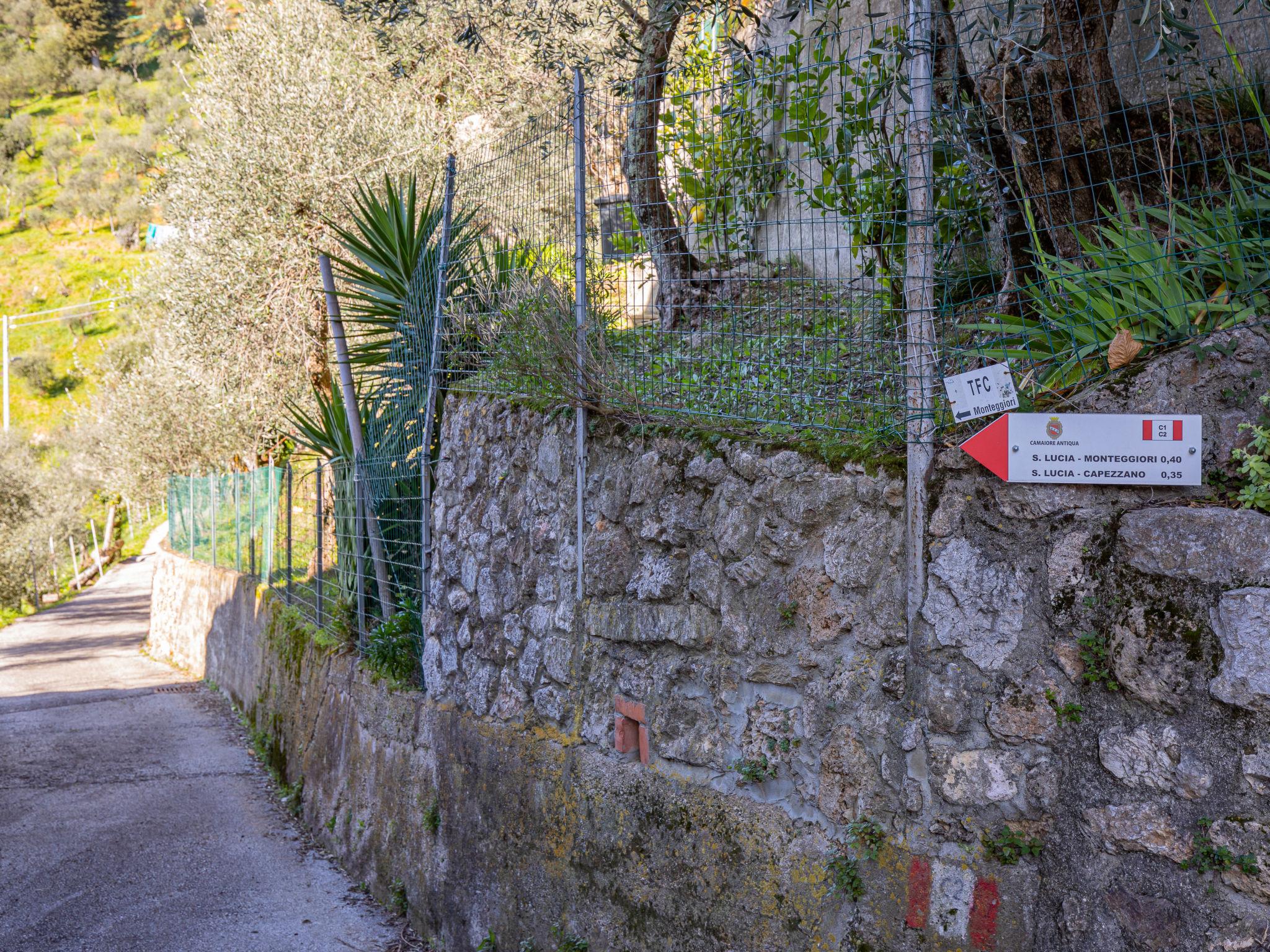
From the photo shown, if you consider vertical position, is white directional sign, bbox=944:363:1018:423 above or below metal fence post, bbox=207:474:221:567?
above

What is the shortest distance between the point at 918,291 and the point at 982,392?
0.46 metres

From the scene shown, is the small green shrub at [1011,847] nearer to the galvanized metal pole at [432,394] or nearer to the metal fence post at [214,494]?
the galvanized metal pole at [432,394]

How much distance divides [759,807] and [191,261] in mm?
14145

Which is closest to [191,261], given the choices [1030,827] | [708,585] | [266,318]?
[266,318]

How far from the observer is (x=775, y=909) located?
3416mm

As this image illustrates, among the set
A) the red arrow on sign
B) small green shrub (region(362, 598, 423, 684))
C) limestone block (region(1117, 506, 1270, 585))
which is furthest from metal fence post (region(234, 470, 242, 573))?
limestone block (region(1117, 506, 1270, 585))

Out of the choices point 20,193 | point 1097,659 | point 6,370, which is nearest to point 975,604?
point 1097,659

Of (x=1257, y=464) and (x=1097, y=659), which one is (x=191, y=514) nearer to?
(x=1097, y=659)

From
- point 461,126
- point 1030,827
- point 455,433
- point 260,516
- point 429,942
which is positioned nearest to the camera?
point 1030,827

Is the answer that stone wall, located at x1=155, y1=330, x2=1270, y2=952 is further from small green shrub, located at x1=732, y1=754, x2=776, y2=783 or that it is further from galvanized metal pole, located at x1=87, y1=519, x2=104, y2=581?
galvanized metal pole, located at x1=87, y1=519, x2=104, y2=581

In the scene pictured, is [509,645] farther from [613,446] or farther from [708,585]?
[708,585]

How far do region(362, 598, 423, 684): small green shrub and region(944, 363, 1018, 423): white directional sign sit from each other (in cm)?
424

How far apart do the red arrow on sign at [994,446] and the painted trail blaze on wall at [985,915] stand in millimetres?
1166

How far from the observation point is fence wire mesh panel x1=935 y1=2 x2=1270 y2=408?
9.58ft
